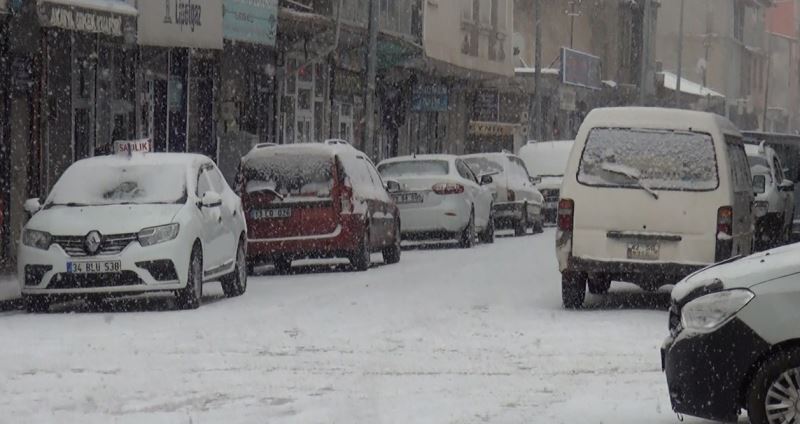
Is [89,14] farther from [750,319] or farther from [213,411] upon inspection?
[750,319]

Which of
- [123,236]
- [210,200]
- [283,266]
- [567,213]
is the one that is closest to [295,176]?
[283,266]

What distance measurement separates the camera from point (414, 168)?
3216cm

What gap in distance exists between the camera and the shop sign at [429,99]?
1966 inches

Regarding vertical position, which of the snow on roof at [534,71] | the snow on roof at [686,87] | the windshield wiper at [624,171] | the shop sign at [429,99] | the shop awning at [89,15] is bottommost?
the windshield wiper at [624,171]

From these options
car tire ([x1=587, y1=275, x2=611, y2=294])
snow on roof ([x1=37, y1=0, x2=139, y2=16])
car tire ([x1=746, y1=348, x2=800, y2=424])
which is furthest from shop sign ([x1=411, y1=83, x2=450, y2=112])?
car tire ([x1=746, y1=348, x2=800, y2=424])

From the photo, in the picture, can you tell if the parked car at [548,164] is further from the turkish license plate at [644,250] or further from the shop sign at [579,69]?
the turkish license plate at [644,250]

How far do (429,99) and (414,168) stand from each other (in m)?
18.0


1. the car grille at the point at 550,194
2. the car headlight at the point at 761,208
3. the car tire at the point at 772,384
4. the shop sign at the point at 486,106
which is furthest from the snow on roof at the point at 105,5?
the shop sign at the point at 486,106

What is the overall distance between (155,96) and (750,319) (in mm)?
23711

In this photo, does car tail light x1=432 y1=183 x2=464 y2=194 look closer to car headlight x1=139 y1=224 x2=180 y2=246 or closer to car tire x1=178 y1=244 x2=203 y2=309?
car tire x1=178 y1=244 x2=203 y2=309

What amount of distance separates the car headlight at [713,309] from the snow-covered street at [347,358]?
929 mm

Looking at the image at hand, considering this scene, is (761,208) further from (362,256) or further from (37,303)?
(37,303)

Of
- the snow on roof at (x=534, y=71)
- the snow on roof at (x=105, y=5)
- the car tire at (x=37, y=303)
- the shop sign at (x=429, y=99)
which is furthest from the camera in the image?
the snow on roof at (x=534, y=71)

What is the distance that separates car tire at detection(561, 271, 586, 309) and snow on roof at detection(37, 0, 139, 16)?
7749 millimetres
